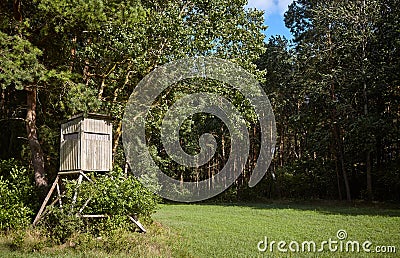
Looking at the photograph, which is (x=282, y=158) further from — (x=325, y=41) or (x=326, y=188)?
(x=325, y=41)

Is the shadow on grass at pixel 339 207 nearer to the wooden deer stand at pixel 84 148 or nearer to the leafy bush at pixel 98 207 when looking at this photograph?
the leafy bush at pixel 98 207

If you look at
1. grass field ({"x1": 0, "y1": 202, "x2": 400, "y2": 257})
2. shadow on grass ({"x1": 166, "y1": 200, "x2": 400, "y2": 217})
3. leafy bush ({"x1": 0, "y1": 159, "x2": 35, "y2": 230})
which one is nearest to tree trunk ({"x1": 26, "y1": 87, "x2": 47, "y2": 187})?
leafy bush ({"x1": 0, "y1": 159, "x2": 35, "y2": 230})

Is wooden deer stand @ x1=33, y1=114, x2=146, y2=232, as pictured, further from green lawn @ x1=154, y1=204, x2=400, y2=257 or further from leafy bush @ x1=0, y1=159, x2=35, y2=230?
green lawn @ x1=154, y1=204, x2=400, y2=257

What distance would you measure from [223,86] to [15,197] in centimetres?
746

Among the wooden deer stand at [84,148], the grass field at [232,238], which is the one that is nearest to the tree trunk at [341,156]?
the grass field at [232,238]

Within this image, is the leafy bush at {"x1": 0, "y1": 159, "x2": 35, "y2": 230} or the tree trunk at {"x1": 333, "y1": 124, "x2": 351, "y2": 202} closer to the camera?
the leafy bush at {"x1": 0, "y1": 159, "x2": 35, "y2": 230}

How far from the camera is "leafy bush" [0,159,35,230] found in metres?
12.3

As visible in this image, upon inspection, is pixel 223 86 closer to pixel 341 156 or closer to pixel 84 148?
pixel 84 148

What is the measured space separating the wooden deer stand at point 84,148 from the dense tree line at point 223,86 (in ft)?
1.32

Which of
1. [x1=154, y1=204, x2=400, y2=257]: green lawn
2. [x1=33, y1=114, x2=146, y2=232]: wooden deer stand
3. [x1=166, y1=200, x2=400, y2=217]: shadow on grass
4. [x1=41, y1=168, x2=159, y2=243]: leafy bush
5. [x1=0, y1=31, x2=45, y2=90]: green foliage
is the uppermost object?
[x1=0, y1=31, x2=45, y2=90]: green foliage

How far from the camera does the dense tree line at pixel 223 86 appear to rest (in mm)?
12969

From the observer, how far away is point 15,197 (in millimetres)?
12930

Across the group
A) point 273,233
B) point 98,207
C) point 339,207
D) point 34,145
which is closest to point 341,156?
point 339,207

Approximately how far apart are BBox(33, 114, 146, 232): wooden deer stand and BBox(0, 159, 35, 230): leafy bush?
66 cm
